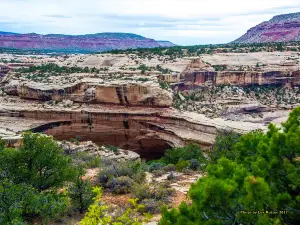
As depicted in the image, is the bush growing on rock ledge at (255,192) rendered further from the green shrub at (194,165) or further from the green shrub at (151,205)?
the green shrub at (194,165)

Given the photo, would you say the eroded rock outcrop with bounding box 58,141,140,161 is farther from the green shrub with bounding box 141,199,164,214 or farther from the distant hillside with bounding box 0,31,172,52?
the distant hillside with bounding box 0,31,172,52

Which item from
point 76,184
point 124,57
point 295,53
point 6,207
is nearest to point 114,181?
point 76,184

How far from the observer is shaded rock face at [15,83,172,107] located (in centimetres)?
2938

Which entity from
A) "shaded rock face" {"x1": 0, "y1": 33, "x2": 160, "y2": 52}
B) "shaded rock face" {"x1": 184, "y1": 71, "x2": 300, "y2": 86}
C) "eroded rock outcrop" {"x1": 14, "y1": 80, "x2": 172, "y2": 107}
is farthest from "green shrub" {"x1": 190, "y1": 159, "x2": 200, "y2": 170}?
"shaded rock face" {"x1": 0, "y1": 33, "x2": 160, "y2": 52}

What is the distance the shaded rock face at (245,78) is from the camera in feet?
134

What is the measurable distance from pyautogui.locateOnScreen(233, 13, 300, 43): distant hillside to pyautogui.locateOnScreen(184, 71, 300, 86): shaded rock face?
68.2m

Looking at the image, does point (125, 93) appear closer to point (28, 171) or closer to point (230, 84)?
point (230, 84)

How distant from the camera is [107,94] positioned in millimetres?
30141

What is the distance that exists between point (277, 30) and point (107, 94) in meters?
104

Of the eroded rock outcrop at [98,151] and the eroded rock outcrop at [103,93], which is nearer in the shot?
the eroded rock outcrop at [98,151]

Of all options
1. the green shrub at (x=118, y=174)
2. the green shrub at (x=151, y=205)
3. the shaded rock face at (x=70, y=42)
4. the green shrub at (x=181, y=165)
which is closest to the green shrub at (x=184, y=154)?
the green shrub at (x=181, y=165)

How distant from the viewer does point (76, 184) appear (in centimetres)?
1139

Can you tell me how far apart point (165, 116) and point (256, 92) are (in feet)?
56.2

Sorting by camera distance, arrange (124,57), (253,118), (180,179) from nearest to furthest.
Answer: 1. (180,179)
2. (253,118)
3. (124,57)
